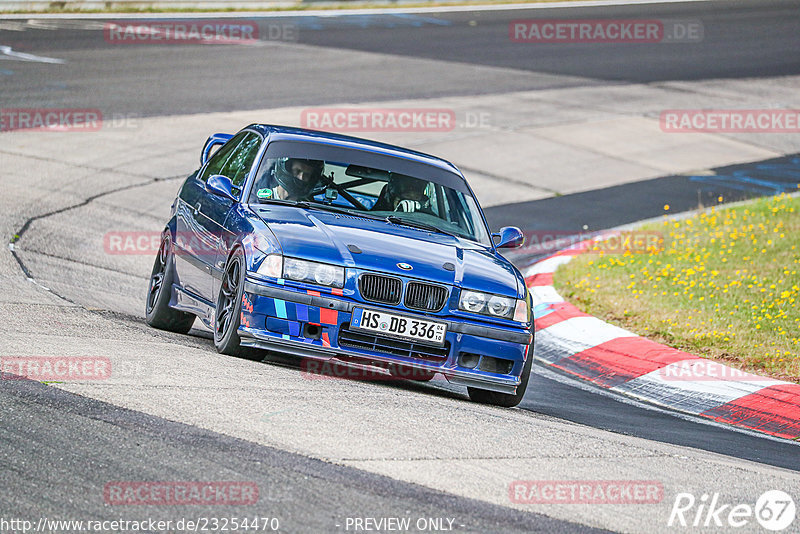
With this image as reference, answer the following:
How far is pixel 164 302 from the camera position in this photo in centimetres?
862

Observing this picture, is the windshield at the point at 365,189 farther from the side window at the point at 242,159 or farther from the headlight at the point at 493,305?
the headlight at the point at 493,305

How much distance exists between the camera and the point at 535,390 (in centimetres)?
857

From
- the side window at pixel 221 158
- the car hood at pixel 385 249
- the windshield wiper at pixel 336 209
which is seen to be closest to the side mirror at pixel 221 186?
the car hood at pixel 385 249

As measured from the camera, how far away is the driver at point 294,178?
797 cm

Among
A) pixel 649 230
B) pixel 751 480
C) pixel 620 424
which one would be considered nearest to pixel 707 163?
pixel 649 230

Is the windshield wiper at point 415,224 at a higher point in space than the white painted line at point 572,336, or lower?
higher

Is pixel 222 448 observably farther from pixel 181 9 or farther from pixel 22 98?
pixel 181 9

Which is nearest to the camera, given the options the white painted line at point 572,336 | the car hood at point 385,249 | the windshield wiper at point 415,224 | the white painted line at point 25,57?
the car hood at point 385,249

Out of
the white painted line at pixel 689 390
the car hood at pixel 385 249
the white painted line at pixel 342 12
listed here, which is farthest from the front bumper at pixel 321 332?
the white painted line at pixel 342 12

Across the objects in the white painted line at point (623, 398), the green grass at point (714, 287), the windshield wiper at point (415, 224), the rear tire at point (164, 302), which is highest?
the windshield wiper at point (415, 224)

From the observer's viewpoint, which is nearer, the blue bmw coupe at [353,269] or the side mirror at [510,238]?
the blue bmw coupe at [353,269]

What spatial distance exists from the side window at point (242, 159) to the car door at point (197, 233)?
87 mm

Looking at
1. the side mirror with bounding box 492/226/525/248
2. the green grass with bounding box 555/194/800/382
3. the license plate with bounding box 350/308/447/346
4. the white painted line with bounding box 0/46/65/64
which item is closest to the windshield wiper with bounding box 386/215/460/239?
the side mirror with bounding box 492/226/525/248

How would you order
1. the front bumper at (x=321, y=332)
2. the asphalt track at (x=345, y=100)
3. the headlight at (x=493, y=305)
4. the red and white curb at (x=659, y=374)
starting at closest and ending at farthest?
the asphalt track at (x=345, y=100) < the front bumper at (x=321, y=332) < the headlight at (x=493, y=305) < the red and white curb at (x=659, y=374)
